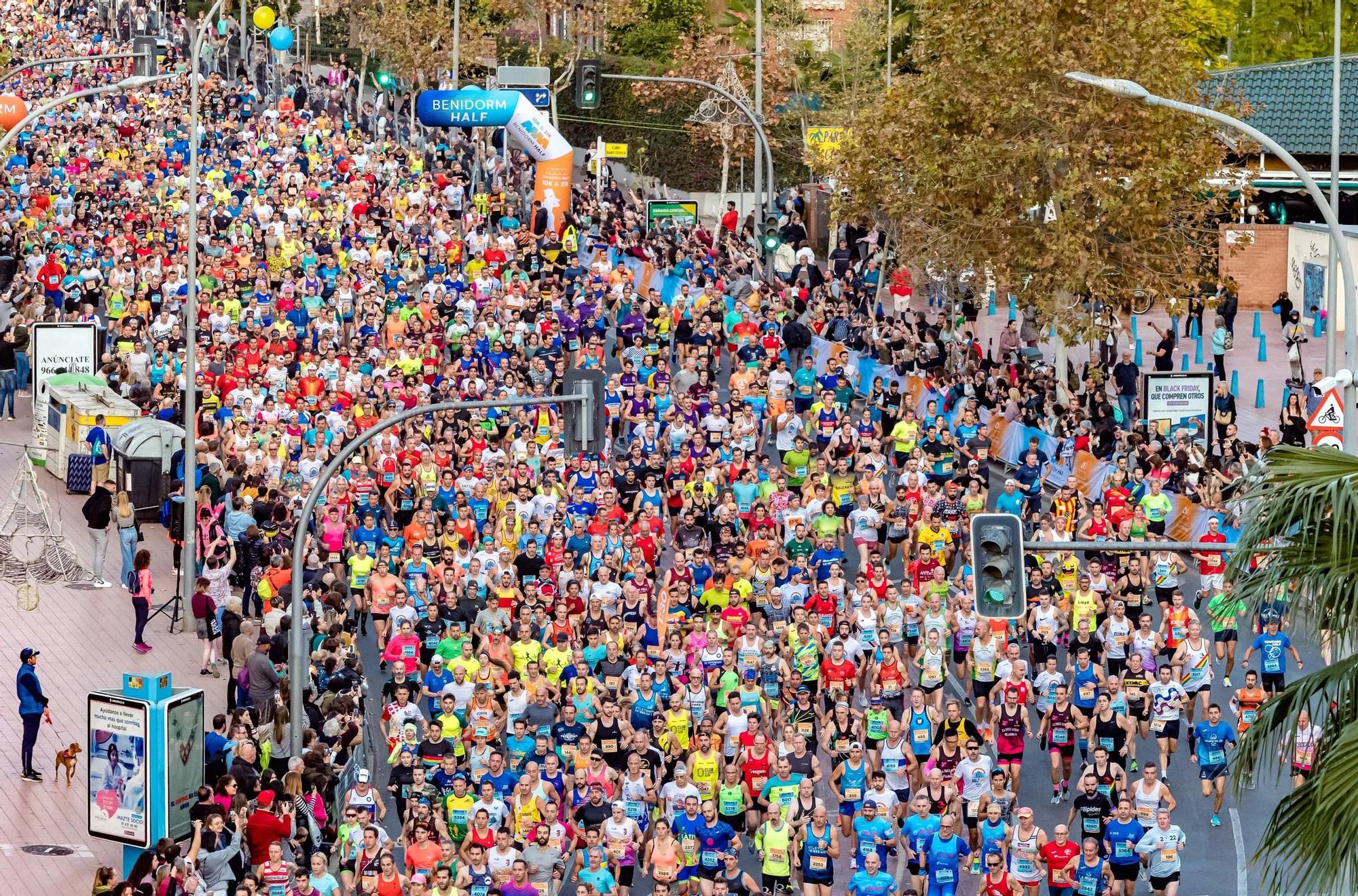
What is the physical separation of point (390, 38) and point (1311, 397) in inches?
1383

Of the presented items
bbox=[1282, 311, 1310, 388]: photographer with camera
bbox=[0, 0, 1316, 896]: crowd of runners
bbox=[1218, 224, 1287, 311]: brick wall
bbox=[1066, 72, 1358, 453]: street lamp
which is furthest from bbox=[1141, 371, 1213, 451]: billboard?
bbox=[1218, 224, 1287, 311]: brick wall

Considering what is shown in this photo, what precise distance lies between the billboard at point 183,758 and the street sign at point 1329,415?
1104 centimetres

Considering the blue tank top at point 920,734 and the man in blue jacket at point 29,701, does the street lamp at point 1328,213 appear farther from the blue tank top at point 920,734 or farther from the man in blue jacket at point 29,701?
the man in blue jacket at point 29,701

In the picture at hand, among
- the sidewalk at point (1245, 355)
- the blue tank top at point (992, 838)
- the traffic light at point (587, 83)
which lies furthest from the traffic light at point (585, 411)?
the traffic light at point (587, 83)

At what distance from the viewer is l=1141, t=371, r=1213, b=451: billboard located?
99.1ft

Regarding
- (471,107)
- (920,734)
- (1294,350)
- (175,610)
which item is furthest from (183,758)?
(1294,350)

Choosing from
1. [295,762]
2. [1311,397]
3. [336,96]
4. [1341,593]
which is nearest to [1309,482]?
[1341,593]

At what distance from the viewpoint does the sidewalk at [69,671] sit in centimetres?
2052

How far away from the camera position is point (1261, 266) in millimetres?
51906

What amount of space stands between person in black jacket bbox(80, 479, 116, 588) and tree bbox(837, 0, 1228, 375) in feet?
48.0

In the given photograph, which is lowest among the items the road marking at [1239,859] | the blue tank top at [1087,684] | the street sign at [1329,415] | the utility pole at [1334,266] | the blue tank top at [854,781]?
the road marking at [1239,859]

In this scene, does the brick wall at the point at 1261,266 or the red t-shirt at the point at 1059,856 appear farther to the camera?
the brick wall at the point at 1261,266

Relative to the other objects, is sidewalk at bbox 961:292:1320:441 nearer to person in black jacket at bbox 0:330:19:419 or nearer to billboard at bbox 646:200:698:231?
billboard at bbox 646:200:698:231

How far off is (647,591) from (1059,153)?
13617 mm
